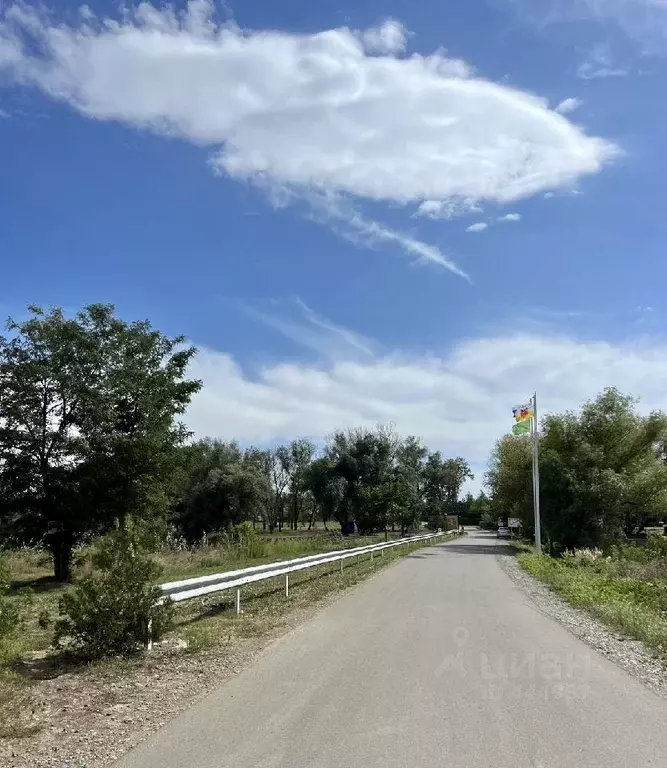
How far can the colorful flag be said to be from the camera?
→ 121 feet

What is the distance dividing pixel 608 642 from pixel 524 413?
2695 centimetres

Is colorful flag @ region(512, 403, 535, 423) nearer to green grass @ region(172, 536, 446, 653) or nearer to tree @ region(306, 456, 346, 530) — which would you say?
green grass @ region(172, 536, 446, 653)

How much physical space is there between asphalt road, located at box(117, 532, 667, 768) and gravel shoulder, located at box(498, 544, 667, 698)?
0.25m

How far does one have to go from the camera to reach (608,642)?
10852 mm

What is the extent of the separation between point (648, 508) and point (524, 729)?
43319 millimetres

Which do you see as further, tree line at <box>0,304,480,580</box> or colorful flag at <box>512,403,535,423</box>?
colorful flag at <box>512,403,535,423</box>

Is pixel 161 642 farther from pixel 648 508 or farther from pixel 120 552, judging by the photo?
pixel 648 508

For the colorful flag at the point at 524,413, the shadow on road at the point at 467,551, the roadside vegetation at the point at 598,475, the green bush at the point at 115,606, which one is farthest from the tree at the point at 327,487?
the green bush at the point at 115,606

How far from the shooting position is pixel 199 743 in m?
5.68

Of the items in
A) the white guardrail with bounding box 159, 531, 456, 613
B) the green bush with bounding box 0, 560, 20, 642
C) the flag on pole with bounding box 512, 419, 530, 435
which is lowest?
the white guardrail with bounding box 159, 531, 456, 613

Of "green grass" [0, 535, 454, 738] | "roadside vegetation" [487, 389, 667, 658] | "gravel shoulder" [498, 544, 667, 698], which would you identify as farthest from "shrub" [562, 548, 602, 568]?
"gravel shoulder" [498, 544, 667, 698]

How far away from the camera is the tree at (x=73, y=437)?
21.5 meters

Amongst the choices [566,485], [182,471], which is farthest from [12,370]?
[566,485]

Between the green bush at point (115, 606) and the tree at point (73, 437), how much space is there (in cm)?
1291
